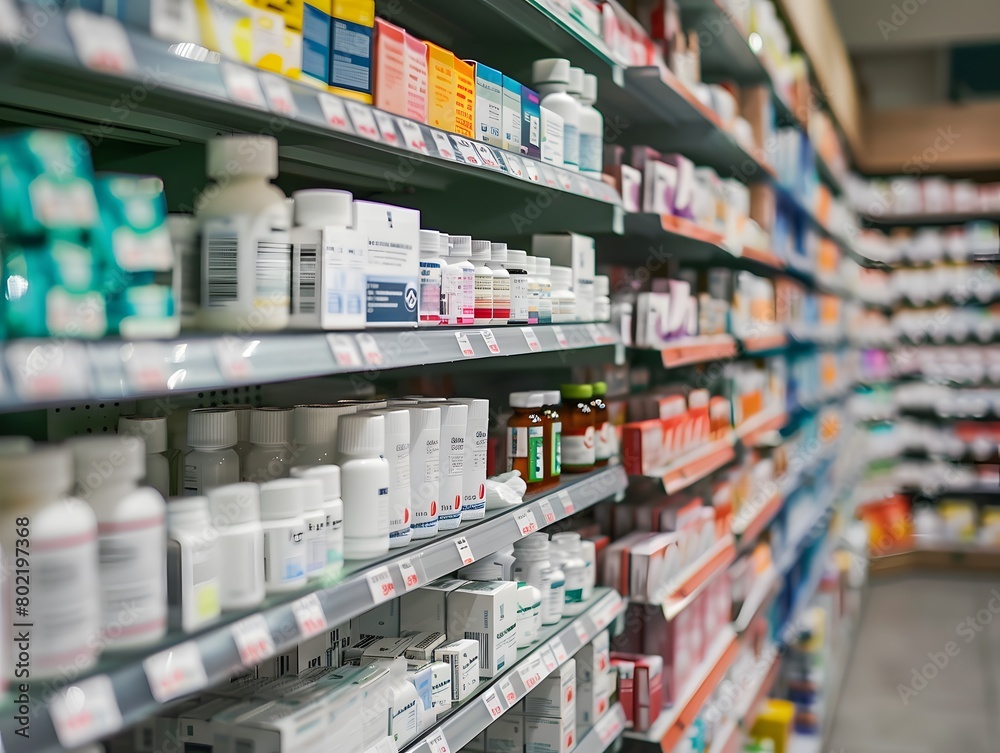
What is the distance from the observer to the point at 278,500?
1.27m

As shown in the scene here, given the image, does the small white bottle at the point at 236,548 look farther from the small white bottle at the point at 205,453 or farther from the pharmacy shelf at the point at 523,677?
the pharmacy shelf at the point at 523,677

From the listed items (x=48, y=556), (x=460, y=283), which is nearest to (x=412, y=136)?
(x=460, y=283)

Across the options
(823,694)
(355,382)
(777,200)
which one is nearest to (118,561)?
(355,382)

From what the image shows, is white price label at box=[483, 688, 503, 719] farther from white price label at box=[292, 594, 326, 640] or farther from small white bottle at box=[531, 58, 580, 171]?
small white bottle at box=[531, 58, 580, 171]

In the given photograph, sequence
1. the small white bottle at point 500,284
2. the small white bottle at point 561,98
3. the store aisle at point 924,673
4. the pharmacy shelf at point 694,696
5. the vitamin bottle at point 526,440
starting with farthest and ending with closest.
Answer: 1. the store aisle at point 924,673
2. the pharmacy shelf at point 694,696
3. the small white bottle at point 561,98
4. the vitamin bottle at point 526,440
5. the small white bottle at point 500,284

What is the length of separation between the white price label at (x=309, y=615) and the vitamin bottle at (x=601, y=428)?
52.8 inches

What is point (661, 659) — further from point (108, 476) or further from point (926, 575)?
point (926, 575)

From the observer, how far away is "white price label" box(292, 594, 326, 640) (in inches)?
48.4

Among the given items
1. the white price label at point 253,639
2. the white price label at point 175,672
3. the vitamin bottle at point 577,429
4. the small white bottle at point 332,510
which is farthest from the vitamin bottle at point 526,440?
the white price label at point 175,672

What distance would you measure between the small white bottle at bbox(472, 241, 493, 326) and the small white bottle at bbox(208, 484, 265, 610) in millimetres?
742

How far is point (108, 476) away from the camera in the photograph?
1027 millimetres

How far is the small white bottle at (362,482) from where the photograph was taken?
1441mm

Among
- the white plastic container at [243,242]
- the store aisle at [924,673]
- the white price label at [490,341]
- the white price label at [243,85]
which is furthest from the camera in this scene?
the store aisle at [924,673]

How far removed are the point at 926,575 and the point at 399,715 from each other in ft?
25.8
